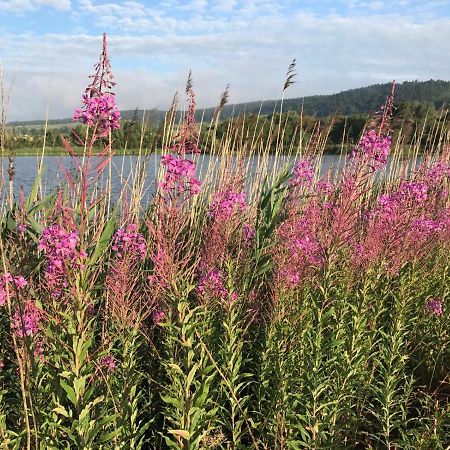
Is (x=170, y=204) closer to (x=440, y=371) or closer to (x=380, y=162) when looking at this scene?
(x=380, y=162)

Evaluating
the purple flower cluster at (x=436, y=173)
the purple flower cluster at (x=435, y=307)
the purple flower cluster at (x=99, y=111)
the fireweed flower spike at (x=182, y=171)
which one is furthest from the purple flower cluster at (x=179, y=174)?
the purple flower cluster at (x=436, y=173)

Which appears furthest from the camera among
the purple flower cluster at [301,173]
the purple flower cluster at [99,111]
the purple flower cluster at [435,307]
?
the purple flower cluster at [301,173]

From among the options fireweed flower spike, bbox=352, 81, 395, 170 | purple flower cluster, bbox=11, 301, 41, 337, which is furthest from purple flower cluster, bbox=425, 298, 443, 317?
purple flower cluster, bbox=11, 301, 41, 337

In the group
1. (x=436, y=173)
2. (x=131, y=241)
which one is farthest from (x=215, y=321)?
(x=436, y=173)

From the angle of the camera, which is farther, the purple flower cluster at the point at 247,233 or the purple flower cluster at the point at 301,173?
the purple flower cluster at the point at 301,173

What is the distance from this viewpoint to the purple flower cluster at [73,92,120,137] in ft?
5.89

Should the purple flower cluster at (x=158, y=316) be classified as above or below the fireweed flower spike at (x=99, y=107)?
below

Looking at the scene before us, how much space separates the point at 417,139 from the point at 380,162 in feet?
20.4

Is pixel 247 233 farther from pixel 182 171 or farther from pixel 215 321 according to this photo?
pixel 182 171

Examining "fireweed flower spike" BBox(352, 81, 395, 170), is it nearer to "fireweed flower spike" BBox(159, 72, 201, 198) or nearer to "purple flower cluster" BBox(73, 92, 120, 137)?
"fireweed flower spike" BBox(159, 72, 201, 198)

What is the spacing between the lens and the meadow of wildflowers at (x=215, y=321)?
6.81 ft

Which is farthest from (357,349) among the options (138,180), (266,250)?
(138,180)

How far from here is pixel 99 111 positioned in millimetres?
1814

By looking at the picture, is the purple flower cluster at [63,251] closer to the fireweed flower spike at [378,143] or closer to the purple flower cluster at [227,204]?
the purple flower cluster at [227,204]
